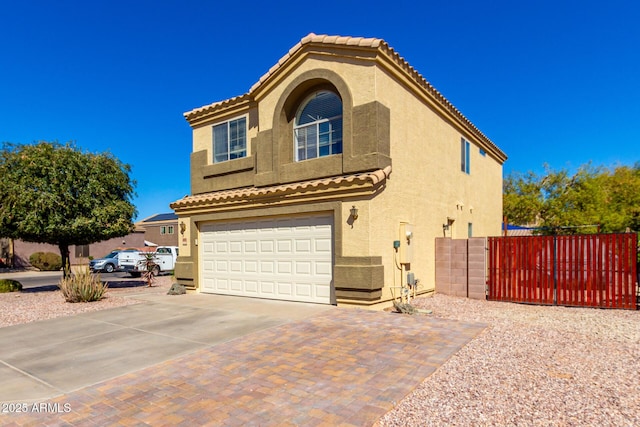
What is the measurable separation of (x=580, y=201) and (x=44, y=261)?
1558 inches

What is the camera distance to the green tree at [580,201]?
828 inches

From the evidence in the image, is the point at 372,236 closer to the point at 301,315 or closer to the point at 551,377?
the point at 301,315

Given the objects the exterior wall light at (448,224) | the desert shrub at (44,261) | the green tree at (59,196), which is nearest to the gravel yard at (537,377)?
the exterior wall light at (448,224)

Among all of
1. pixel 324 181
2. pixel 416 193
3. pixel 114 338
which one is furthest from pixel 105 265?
pixel 416 193

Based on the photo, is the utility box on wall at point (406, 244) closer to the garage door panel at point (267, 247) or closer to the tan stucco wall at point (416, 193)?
the tan stucco wall at point (416, 193)

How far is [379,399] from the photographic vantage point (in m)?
4.65

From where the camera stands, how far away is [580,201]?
24.6 m

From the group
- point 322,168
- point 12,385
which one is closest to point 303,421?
point 12,385

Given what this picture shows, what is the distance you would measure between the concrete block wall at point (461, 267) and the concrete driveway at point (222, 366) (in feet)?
13.7

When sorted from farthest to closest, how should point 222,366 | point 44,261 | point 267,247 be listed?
point 44,261 → point 267,247 → point 222,366

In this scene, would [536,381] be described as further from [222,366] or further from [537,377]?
[222,366]

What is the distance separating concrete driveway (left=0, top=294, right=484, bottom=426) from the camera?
14.6 ft

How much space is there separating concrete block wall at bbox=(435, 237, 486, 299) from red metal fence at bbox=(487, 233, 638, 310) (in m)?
0.31

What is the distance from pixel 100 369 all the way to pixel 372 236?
21.3ft
